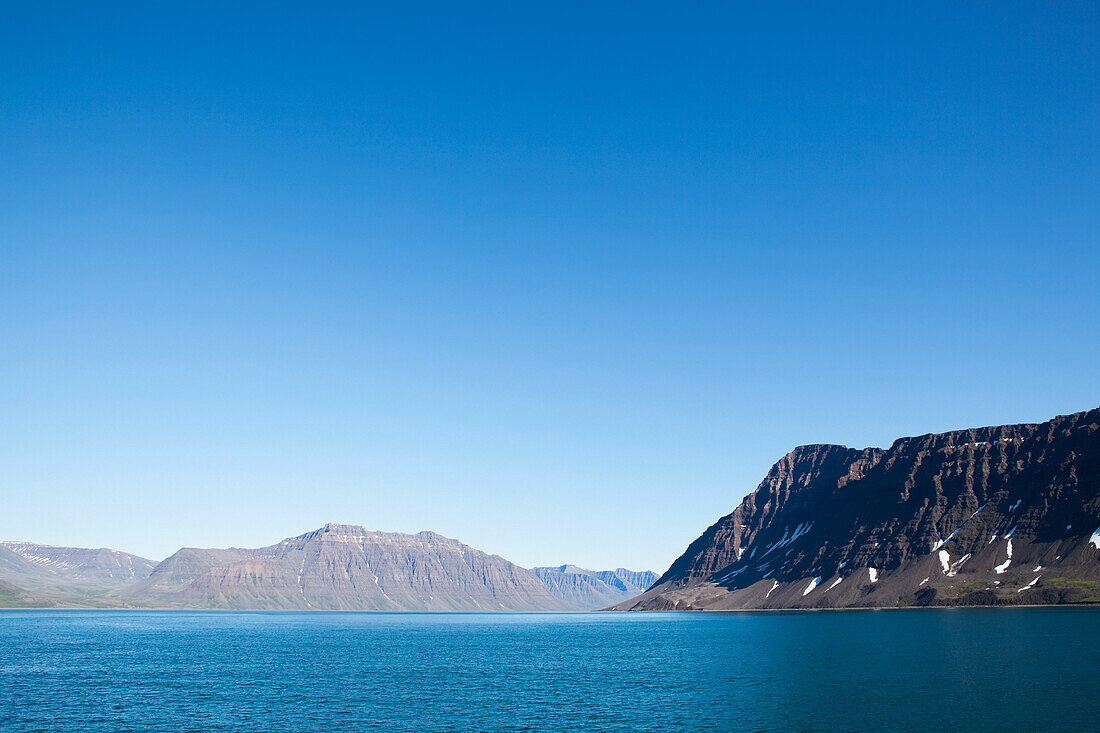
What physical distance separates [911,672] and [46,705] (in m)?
114

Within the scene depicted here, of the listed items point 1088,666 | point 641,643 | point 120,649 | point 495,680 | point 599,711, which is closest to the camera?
point 599,711

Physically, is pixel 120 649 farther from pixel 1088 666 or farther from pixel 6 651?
pixel 1088 666

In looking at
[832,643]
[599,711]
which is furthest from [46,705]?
[832,643]

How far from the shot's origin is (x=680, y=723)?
81312mm

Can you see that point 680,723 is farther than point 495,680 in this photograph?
No

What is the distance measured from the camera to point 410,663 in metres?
149

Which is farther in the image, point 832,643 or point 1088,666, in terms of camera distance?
point 832,643

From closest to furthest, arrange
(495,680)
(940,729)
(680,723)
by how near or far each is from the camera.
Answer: (940,729)
(680,723)
(495,680)

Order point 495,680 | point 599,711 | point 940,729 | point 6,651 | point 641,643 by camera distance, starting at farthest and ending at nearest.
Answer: point 641,643
point 6,651
point 495,680
point 599,711
point 940,729

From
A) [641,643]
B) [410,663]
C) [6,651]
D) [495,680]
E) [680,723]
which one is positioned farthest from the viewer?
[641,643]

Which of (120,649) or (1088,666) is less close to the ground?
(1088,666)

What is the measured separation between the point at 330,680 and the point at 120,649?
93.9 m

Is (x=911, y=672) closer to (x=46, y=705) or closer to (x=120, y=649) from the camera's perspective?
(x=46, y=705)

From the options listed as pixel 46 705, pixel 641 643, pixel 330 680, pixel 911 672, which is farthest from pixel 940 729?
pixel 641 643
